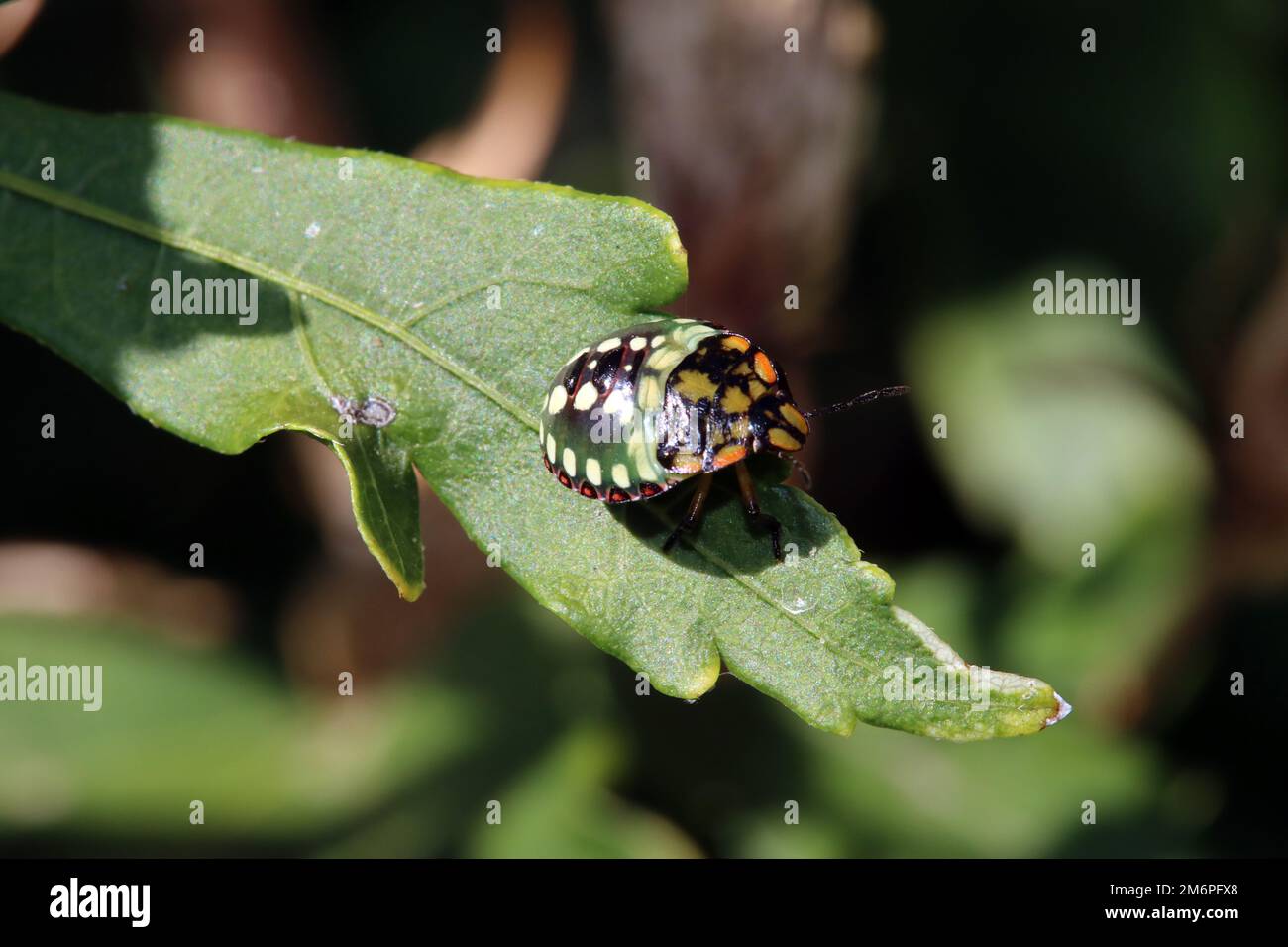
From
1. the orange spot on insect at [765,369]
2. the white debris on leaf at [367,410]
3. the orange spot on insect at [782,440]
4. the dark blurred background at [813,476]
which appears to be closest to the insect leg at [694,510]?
the orange spot on insect at [782,440]

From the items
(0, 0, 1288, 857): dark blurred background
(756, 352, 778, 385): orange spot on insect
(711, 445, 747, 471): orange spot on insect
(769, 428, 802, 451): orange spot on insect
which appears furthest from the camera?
(0, 0, 1288, 857): dark blurred background

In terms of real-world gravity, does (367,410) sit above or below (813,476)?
above

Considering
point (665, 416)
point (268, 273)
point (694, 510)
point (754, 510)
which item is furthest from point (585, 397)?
point (268, 273)

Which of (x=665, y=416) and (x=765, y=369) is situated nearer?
(x=665, y=416)

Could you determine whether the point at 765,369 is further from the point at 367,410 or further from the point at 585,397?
the point at 367,410

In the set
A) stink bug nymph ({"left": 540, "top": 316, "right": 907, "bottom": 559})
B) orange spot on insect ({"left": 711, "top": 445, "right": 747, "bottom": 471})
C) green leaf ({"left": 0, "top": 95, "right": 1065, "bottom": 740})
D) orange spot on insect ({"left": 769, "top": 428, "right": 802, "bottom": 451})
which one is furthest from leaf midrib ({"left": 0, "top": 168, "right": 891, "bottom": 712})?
orange spot on insect ({"left": 769, "top": 428, "right": 802, "bottom": 451})

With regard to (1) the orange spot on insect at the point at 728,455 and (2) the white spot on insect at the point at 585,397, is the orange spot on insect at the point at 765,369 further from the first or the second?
(2) the white spot on insect at the point at 585,397

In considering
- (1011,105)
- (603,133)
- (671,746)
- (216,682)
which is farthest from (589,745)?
(1011,105)

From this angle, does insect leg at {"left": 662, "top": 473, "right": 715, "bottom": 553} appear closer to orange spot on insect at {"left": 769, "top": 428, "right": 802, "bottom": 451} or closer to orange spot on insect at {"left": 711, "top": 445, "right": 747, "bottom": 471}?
orange spot on insect at {"left": 711, "top": 445, "right": 747, "bottom": 471}
